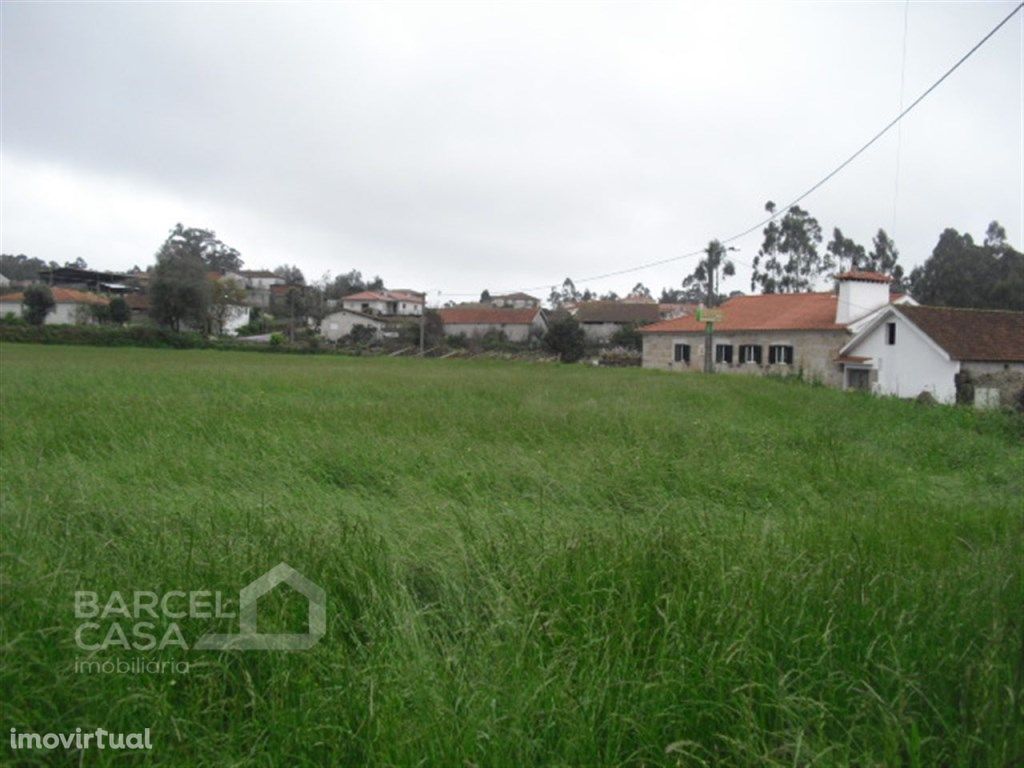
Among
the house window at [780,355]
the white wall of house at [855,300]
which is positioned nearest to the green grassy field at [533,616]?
the white wall of house at [855,300]

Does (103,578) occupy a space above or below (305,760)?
above

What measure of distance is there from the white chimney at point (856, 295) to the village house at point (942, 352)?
12.3 feet

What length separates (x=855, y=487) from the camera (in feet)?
25.9

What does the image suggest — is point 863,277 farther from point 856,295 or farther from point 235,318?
point 235,318

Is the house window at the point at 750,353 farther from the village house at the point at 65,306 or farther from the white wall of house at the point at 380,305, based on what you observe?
the village house at the point at 65,306

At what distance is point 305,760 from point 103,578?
1.73 meters

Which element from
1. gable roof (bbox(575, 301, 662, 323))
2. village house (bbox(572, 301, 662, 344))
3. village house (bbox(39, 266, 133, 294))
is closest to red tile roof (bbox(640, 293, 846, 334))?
village house (bbox(572, 301, 662, 344))

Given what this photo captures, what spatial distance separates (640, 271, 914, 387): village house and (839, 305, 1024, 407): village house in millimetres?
3458

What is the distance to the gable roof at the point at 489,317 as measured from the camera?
216 ft

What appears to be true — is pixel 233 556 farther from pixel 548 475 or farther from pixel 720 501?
pixel 720 501

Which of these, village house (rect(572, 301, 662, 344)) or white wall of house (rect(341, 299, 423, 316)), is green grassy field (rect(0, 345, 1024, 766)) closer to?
village house (rect(572, 301, 662, 344))

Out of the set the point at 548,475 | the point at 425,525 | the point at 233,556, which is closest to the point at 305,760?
the point at 233,556

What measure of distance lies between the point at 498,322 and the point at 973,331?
40.7 meters

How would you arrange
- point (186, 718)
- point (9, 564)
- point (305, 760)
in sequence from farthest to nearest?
point (9, 564), point (186, 718), point (305, 760)
